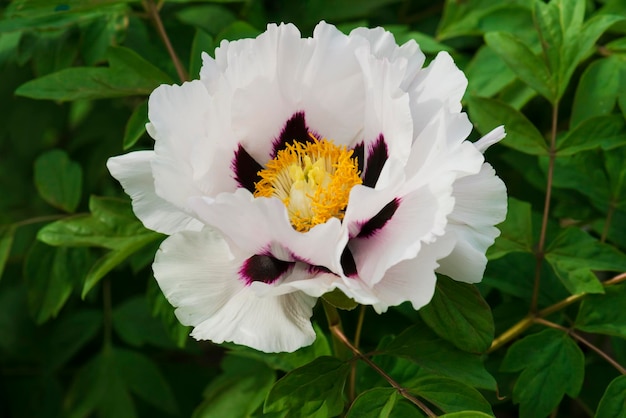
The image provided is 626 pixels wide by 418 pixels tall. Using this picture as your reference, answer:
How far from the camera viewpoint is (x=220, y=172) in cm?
89

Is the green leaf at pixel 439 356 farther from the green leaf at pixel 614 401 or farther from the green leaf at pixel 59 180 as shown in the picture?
the green leaf at pixel 59 180

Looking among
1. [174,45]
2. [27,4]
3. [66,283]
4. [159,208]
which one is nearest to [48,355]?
[66,283]

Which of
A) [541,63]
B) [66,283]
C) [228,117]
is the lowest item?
[66,283]

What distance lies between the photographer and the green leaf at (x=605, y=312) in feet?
3.25

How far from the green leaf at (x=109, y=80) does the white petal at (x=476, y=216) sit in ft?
1.74

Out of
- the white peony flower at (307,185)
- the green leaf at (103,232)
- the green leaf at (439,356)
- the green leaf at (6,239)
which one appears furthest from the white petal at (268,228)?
A: the green leaf at (6,239)

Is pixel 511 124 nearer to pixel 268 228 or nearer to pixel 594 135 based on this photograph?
pixel 594 135

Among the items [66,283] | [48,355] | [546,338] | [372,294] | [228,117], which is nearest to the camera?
[372,294]

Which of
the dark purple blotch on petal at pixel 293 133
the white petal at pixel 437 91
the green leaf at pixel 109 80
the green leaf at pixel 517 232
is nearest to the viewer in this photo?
the white petal at pixel 437 91

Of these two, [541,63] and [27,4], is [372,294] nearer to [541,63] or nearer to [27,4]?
[541,63]

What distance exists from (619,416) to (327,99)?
1.56 feet

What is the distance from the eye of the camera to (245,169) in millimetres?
950

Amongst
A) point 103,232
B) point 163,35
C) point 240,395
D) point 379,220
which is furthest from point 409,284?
point 163,35

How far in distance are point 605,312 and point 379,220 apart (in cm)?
35
